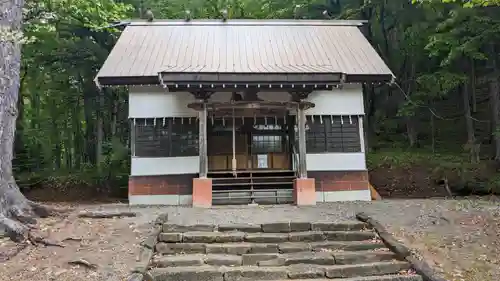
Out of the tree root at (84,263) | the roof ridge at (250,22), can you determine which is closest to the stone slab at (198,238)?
the tree root at (84,263)

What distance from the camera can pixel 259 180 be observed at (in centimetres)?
1143

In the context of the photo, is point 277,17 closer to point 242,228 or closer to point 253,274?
point 242,228

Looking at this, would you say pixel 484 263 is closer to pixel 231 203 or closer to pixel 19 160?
pixel 231 203

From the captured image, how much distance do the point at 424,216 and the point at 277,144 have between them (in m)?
5.36

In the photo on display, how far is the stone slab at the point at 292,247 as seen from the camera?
662cm

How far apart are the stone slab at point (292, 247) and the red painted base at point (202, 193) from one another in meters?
3.78

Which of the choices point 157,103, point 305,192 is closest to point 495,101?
point 305,192

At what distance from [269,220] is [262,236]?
1015 mm

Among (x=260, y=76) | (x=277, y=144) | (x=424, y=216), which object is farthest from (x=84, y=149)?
(x=424, y=216)

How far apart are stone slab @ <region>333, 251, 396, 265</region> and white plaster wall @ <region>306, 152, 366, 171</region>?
209 inches

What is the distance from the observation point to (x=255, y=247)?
6.63m

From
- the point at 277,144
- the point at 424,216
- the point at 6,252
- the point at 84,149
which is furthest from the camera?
the point at 84,149

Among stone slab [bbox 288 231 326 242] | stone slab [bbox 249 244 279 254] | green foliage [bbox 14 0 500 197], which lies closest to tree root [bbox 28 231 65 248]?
stone slab [bbox 249 244 279 254]

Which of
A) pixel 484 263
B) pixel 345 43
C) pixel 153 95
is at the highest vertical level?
pixel 345 43
